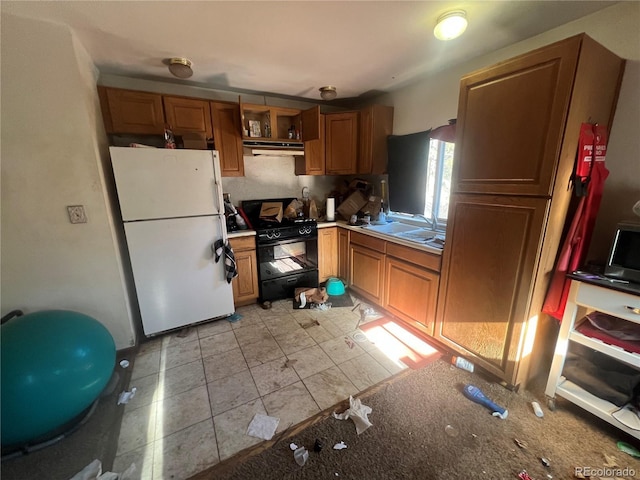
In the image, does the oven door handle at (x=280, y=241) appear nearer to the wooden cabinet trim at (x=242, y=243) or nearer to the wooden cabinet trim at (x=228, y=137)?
the wooden cabinet trim at (x=242, y=243)

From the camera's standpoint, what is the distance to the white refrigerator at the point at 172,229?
210 centimetres

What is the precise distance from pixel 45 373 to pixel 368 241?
2537mm

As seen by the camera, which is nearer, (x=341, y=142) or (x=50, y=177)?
(x=50, y=177)

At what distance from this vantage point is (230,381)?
1908 millimetres

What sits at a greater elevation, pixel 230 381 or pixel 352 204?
pixel 352 204

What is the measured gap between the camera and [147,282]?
2266 mm

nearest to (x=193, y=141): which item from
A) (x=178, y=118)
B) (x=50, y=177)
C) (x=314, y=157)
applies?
(x=178, y=118)

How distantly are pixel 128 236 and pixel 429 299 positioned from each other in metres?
2.57

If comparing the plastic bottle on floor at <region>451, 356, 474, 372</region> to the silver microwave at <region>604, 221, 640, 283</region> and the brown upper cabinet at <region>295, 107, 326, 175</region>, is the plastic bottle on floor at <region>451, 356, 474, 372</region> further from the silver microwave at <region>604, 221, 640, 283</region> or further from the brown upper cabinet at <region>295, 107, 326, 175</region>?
the brown upper cabinet at <region>295, 107, 326, 175</region>

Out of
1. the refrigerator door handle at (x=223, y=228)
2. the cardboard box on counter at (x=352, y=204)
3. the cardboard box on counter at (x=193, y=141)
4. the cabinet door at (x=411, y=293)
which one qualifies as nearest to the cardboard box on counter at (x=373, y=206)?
the cardboard box on counter at (x=352, y=204)

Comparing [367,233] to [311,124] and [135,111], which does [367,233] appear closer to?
[311,124]

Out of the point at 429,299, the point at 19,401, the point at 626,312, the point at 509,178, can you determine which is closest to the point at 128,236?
the point at 19,401

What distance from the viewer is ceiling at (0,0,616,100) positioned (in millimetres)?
1492

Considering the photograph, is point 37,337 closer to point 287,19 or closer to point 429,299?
point 287,19
